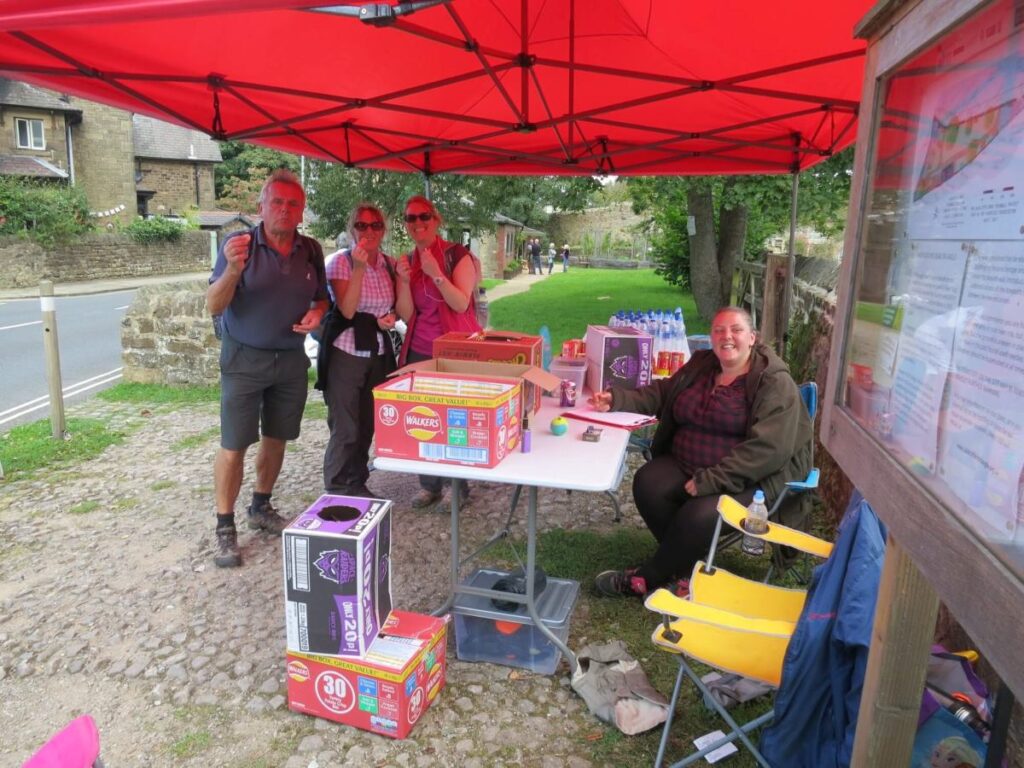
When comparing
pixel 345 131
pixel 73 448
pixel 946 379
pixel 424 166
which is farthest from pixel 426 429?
pixel 73 448

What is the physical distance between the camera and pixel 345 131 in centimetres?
459

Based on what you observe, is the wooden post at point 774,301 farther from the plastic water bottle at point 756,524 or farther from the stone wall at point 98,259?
the stone wall at point 98,259

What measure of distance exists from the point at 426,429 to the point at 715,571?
1265 mm

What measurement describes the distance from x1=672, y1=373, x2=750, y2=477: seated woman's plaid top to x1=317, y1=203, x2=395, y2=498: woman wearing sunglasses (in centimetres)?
167

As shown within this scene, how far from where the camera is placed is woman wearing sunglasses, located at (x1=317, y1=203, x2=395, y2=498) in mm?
3750

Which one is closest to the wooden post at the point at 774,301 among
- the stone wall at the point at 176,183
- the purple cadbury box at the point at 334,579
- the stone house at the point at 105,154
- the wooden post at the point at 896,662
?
the purple cadbury box at the point at 334,579

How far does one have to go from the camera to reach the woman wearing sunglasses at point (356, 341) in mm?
3750

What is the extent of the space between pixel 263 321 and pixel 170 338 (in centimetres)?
452

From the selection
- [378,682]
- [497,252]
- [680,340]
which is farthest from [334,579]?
[497,252]

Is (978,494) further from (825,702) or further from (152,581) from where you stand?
(152,581)

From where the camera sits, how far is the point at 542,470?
2.64m

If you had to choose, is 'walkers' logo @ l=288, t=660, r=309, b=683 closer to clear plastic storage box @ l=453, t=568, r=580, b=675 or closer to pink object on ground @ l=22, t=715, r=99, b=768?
clear plastic storage box @ l=453, t=568, r=580, b=675

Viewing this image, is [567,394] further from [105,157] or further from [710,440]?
[105,157]

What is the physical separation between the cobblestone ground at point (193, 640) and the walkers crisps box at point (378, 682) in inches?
2.2
